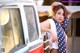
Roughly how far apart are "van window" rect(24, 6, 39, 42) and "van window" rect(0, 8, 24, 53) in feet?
1.22

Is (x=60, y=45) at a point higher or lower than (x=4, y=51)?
lower

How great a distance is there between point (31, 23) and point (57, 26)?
2.61 m

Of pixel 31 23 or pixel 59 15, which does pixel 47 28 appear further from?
pixel 31 23

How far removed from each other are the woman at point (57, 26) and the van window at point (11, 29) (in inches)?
119

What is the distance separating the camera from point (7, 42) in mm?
3633

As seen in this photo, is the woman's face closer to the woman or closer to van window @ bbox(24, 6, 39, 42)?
the woman

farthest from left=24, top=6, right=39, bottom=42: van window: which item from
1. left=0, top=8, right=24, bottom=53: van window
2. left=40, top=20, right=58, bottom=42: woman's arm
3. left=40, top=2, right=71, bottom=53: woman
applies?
left=40, top=2, right=71, bottom=53: woman

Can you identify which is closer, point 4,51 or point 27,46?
point 4,51

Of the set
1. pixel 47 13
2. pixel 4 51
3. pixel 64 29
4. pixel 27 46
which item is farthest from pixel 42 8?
pixel 4 51

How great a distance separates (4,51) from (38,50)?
119cm

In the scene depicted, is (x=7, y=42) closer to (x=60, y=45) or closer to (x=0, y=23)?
(x=0, y=23)

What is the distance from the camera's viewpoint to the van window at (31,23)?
13.9 feet

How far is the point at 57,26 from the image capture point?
7016 millimetres

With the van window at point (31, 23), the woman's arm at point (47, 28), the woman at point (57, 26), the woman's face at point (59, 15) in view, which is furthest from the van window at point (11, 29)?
the woman's face at point (59, 15)
